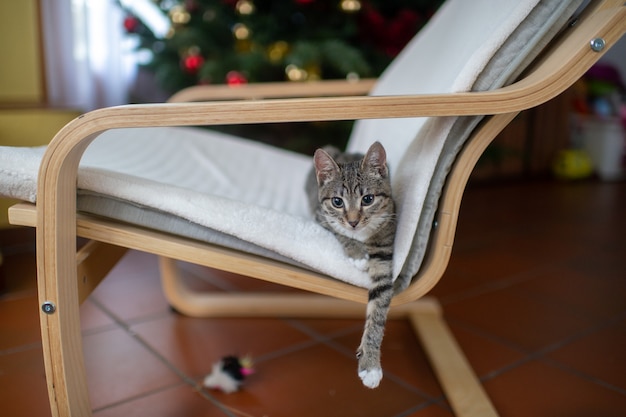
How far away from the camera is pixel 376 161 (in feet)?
3.20

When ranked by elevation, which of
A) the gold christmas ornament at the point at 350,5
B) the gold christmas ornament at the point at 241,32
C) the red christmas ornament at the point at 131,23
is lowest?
the gold christmas ornament at the point at 241,32

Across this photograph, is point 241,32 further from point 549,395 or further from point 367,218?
point 549,395

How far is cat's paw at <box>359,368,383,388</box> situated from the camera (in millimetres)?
843

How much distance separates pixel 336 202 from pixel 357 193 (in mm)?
46

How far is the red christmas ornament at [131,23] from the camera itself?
2207mm

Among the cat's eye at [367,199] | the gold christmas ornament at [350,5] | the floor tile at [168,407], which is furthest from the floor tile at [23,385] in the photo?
the gold christmas ornament at [350,5]

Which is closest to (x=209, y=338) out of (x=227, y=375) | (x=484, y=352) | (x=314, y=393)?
(x=227, y=375)

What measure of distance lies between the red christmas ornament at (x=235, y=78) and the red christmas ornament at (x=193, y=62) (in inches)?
5.5

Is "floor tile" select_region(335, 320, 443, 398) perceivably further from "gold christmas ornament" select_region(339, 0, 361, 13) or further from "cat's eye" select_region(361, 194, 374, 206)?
"gold christmas ornament" select_region(339, 0, 361, 13)

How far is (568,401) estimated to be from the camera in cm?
113

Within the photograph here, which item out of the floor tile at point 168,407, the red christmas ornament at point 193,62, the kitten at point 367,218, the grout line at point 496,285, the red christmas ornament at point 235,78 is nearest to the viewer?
the kitten at point 367,218

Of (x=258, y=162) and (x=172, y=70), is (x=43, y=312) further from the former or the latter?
Result: (x=172, y=70)

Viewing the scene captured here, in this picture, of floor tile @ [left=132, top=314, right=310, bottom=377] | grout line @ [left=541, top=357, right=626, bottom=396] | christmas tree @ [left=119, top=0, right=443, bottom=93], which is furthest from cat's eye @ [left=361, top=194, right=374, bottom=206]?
christmas tree @ [left=119, top=0, right=443, bottom=93]

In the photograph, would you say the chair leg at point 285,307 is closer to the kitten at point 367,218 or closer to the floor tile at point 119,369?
the floor tile at point 119,369
